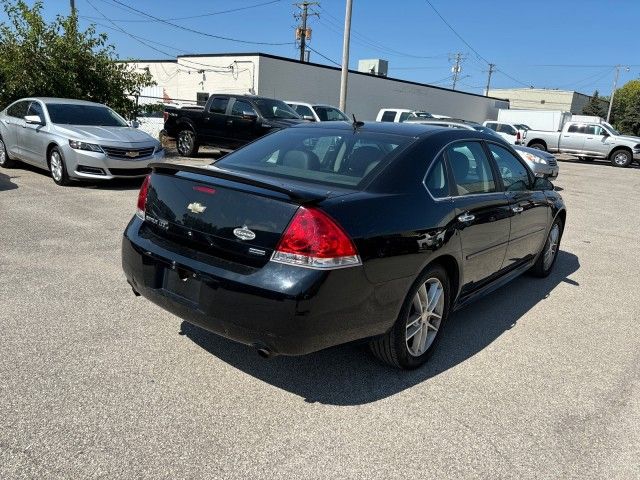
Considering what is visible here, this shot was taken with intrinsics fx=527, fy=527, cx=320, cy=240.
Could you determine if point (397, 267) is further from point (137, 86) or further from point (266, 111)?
point (137, 86)

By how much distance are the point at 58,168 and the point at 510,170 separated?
310 inches

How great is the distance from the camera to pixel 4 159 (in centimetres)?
1113

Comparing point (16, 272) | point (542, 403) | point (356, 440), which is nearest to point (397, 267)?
point (356, 440)

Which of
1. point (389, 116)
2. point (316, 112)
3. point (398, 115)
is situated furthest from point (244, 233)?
point (389, 116)

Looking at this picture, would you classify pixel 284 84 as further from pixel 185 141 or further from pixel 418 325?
pixel 418 325

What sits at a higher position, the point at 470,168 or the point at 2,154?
the point at 470,168

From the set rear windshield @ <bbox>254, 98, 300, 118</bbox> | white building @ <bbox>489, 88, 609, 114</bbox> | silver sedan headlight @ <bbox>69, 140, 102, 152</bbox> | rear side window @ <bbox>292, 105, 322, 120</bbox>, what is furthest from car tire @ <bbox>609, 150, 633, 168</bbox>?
white building @ <bbox>489, 88, 609, 114</bbox>

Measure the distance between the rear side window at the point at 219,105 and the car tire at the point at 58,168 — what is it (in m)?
5.72

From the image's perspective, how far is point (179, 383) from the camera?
317cm

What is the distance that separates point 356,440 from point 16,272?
146 inches

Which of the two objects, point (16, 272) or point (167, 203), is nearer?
point (167, 203)

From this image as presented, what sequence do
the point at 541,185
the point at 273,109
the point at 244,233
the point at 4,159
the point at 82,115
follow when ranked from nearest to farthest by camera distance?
the point at 244,233, the point at 541,185, the point at 82,115, the point at 4,159, the point at 273,109

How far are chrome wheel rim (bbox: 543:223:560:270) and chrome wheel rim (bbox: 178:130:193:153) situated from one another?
11.4m

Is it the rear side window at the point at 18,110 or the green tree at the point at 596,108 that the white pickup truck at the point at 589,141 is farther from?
the green tree at the point at 596,108
